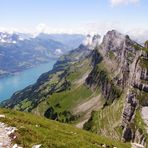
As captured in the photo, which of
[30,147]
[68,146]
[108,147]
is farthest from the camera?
[108,147]

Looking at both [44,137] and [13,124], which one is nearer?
[44,137]

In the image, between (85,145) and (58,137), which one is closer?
(85,145)

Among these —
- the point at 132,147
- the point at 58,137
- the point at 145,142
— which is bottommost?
the point at 145,142

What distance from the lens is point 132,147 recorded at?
58.6 m

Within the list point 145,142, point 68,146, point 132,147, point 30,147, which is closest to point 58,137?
point 68,146

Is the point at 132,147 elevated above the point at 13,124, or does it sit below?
below

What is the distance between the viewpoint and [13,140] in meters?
32.2

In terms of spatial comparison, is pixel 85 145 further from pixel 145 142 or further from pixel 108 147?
pixel 145 142

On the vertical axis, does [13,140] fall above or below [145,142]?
above

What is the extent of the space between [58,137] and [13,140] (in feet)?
23.8

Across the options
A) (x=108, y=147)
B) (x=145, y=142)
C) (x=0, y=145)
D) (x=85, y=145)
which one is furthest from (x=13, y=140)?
(x=145, y=142)

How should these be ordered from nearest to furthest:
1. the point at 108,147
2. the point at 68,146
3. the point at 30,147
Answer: the point at 30,147 < the point at 68,146 < the point at 108,147

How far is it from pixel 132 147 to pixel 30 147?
3085 centimetres

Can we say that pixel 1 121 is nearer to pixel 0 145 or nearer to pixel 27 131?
pixel 27 131
